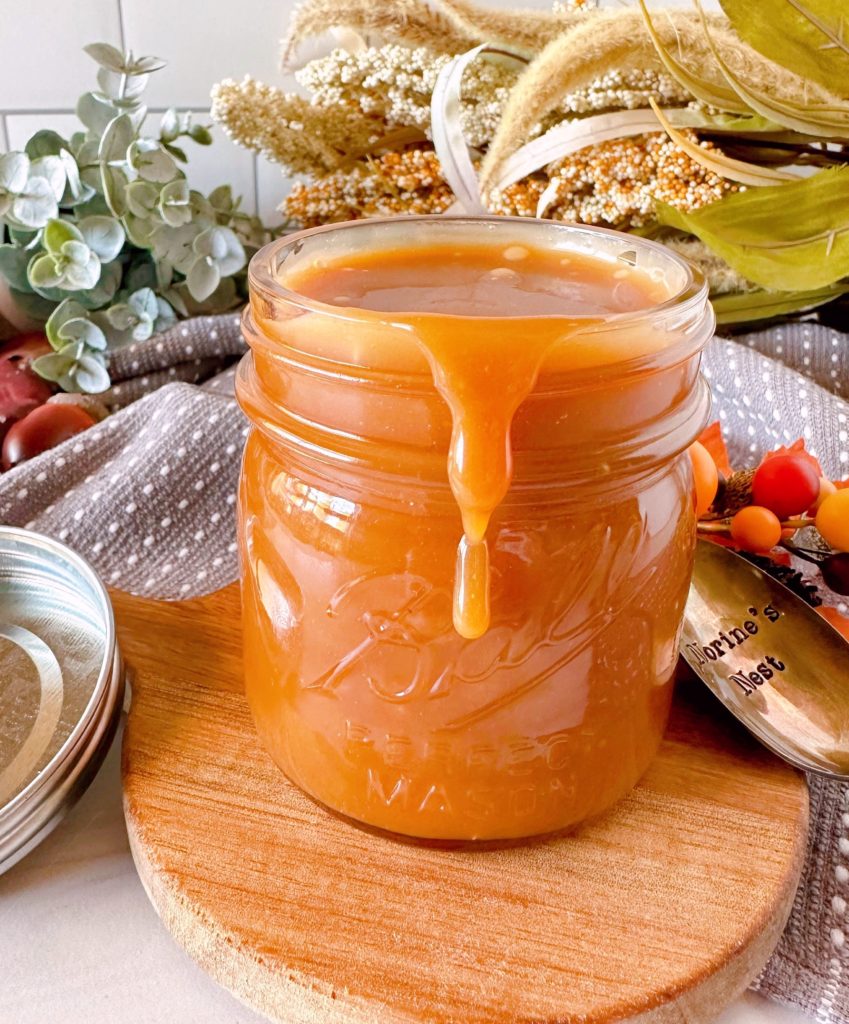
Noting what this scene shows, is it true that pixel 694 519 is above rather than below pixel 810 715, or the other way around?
above

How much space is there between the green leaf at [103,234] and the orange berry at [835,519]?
717 mm

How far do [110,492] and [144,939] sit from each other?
0.40m

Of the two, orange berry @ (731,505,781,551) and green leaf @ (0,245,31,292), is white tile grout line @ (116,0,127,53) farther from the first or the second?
orange berry @ (731,505,781,551)

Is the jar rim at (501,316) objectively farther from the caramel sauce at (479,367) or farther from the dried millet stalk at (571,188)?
the dried millet stalk at (571,188)

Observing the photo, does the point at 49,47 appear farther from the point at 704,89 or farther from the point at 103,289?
the point at 704,89

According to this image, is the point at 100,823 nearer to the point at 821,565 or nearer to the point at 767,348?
the point at 821,565

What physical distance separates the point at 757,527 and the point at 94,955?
45 cm

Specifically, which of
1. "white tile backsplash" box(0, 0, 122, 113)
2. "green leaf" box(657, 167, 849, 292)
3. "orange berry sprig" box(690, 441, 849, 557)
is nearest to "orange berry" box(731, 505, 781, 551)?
"orange berry sprig" box(690, 441, 849, 557)

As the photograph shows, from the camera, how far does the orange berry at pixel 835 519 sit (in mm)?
587

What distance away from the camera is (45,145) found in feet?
3.19

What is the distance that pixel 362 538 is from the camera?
42cm

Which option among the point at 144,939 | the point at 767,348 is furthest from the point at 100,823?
the point at 767,348

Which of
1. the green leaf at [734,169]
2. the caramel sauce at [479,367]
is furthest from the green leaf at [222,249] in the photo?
the caramel sauce at [479,367]

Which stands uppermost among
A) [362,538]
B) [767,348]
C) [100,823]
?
[362,538]
